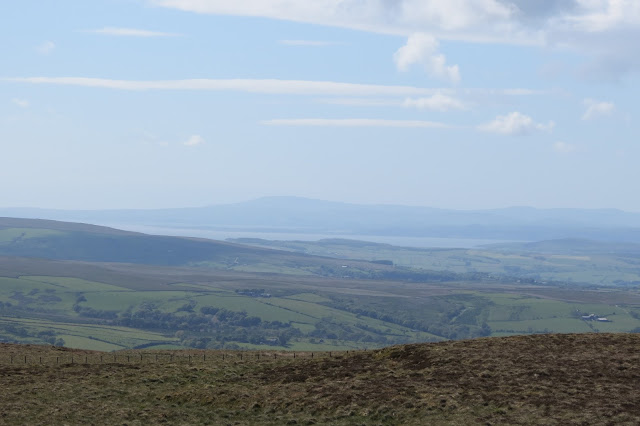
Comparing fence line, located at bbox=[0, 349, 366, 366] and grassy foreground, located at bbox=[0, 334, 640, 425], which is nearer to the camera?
grassy foreground, located at bbox=[0, 334, 640, 425]

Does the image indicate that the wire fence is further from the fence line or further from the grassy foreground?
the grassy foreground

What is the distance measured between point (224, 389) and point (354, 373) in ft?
28.0

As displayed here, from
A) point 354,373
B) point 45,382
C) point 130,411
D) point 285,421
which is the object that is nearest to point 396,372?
point 354,373

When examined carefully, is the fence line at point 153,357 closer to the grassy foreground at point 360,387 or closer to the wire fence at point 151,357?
the wire fence at point 151,357

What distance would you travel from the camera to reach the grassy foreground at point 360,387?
42594mm

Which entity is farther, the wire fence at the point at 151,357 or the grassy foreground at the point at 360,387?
the wire fence at the point at 151,357

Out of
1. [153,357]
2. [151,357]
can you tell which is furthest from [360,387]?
[151,357]

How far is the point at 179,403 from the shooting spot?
47500 mm

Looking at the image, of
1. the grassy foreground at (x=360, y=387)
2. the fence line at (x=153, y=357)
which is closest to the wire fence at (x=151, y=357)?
the fence line at (x=153, y=357)

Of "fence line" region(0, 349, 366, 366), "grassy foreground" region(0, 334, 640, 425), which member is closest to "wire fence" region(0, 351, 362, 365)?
"fence line" region(0, 349, 366, 366)

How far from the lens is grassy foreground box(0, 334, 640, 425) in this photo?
42.6 meters

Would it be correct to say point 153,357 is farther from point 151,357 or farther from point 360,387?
point 360,387

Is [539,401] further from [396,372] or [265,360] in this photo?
[265,360]

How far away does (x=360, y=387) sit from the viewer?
48.1 metres
